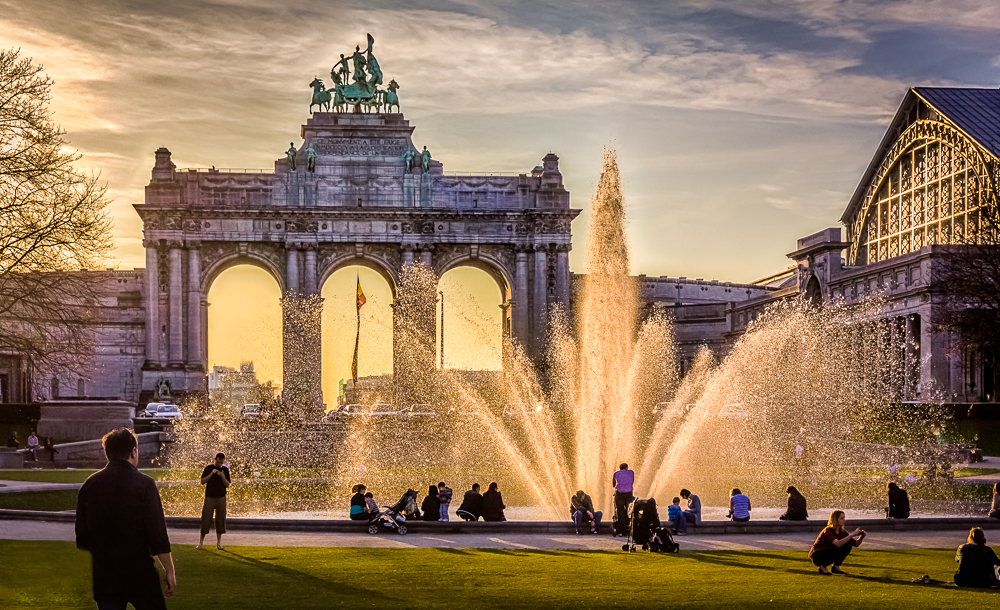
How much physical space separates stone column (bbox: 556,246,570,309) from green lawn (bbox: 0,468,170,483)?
156ft

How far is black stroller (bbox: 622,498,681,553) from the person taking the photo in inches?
802

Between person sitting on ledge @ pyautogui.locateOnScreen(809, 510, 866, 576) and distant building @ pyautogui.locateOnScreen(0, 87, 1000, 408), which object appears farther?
distant building @ pyautogui.locateOnScreen(0, 87, 1000, 408)

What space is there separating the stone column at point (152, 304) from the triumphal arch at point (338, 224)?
82 mm

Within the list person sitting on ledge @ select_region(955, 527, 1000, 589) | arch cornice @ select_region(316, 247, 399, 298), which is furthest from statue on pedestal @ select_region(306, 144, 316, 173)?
person sitting on ledge @ select_region(955, 527, 1000, 589)

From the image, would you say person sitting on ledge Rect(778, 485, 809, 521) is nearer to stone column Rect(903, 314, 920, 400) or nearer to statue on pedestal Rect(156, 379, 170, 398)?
stone column Rect(903, 314, 920, 400)

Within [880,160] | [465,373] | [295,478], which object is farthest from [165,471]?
[880,160]

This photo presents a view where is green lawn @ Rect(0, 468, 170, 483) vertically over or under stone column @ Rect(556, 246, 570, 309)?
under

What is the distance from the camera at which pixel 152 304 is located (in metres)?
84.7

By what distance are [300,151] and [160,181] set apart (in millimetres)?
10052

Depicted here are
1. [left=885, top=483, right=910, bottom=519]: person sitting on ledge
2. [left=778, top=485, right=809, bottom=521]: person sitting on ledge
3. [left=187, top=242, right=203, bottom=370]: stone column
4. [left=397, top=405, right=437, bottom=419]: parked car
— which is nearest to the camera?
[left=778, top=485, right=809, bottom=521]: person sitting on ledge

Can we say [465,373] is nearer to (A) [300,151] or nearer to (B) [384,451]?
(A) [300,151]

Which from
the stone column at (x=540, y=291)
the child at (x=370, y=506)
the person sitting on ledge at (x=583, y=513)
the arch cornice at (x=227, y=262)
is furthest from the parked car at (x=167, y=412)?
the person sitting on ledge at (x=583, y=513)

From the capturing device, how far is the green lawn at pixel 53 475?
122 feet

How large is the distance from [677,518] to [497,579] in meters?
6.83
